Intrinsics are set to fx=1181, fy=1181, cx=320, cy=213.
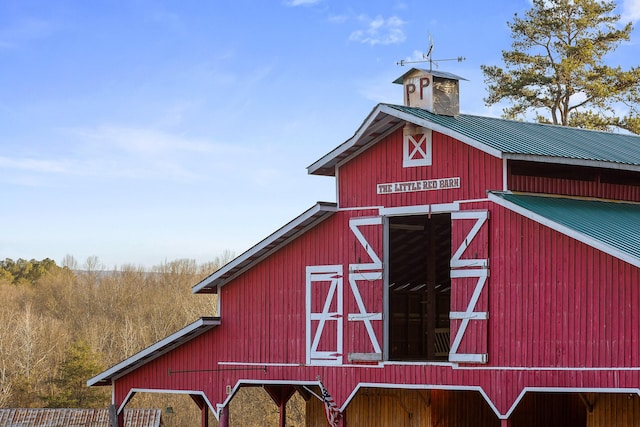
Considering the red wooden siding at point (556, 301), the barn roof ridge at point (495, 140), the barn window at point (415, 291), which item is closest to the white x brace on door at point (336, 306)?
the barn roof ridge at point (495, 140)

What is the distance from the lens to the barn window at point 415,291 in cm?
3259

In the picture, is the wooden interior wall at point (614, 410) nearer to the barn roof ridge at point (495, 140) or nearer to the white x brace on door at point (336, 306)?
the white x brace on door at point (336, 306)

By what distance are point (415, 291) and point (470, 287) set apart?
8.54m

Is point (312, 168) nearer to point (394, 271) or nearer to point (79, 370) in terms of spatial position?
point (394, 271)

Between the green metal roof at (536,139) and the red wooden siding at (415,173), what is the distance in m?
0.48

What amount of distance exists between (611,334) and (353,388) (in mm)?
7028

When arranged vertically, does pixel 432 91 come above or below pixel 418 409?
above

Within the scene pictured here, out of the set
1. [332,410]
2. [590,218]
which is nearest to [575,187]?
[590,218]

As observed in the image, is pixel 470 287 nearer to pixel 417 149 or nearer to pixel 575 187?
pixel 417 149

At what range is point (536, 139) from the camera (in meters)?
28.1

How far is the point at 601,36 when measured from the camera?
56.6m

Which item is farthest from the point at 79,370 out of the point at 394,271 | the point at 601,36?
the point at 394,271

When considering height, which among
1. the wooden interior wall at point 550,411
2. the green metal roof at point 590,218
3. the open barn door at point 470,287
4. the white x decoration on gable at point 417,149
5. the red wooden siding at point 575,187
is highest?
the white x decoration on gable at point 417,149

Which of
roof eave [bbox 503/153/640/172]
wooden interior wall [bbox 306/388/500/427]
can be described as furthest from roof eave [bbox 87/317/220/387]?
roof eave [bbox 503/153/640/172]
